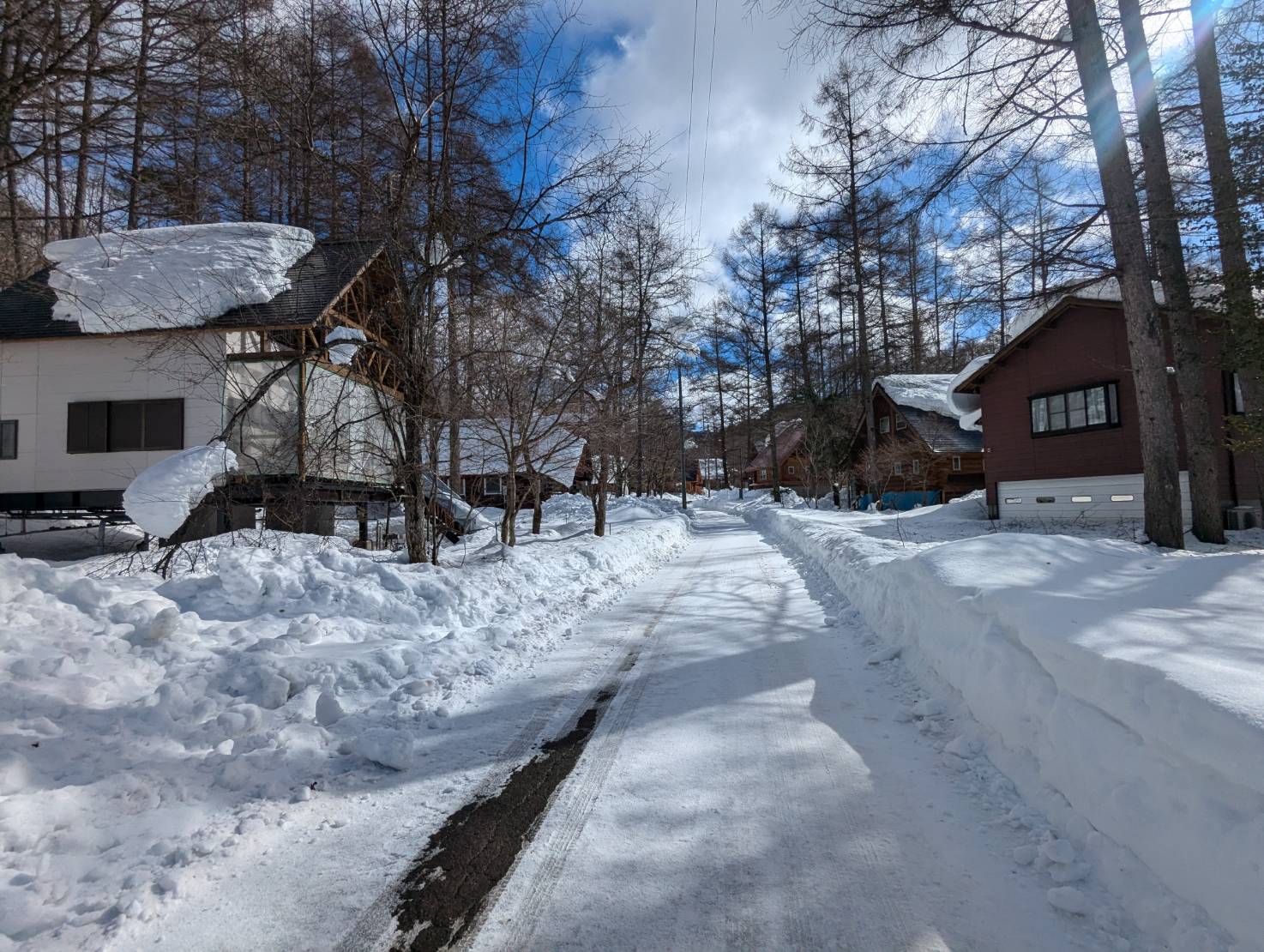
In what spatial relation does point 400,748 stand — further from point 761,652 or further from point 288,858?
point 761,652

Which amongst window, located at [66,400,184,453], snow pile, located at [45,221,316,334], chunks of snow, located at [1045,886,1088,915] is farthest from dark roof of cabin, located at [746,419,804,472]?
chunks of snow, located at [1045,886,1088,915]

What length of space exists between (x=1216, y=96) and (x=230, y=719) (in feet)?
50.5

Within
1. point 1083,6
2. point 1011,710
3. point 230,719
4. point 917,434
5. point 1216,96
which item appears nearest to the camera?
point 1011,710

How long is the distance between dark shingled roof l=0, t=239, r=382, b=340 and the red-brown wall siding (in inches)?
696

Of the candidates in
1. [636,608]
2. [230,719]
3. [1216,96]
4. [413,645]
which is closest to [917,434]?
[1216,96]

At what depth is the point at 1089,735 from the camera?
2896 millimetres

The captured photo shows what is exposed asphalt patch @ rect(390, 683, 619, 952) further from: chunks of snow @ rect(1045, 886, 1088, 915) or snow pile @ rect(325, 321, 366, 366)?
snow pile @ rect(325, 321, 366, 366)

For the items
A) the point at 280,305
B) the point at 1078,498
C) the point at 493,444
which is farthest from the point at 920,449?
the point at 280,305

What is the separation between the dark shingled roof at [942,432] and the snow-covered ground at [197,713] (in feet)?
84.8

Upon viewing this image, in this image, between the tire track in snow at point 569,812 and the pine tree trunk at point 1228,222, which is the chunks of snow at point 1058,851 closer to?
the tire track in snow at point 569,812

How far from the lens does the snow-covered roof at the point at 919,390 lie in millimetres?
29688

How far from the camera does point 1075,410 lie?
18.9m

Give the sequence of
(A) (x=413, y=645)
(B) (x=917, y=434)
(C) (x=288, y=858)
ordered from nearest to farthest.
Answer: (C) (x=288, y=858) → (A) (x=413, y=645) → (B) (x=917, y=434)

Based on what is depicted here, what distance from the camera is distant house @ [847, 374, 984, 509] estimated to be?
94.0ft
